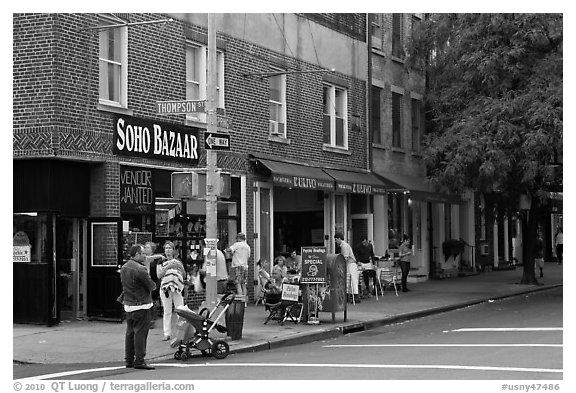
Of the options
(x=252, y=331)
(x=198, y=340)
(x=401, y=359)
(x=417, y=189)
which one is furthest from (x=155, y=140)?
(x=417, y=189)

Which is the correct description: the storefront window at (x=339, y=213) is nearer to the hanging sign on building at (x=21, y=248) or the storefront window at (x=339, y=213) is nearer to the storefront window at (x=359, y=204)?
the storefront window at (x=359, y=204)

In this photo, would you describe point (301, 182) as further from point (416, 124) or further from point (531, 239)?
point (416, 124)

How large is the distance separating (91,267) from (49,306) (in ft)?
4.53

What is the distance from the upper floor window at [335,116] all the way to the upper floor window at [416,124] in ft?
16.1

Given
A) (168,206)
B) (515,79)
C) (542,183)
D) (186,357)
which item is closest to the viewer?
(186,357)

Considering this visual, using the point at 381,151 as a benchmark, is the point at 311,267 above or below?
below

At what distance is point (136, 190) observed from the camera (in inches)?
712

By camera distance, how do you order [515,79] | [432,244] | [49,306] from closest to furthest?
1. [49,306]
2. [515,79]
3. [432,244]

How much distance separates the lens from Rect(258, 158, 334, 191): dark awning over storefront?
72.5ft

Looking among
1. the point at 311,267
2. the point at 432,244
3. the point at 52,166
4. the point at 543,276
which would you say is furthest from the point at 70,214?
the point at 543,276

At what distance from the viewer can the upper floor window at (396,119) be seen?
29.7 metres

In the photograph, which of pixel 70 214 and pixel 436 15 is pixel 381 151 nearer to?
pixel 436 15

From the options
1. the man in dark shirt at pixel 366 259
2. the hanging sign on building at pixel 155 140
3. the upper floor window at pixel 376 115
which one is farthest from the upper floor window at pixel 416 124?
the hanging sign on building at pixel 155 140

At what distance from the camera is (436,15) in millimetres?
26359
